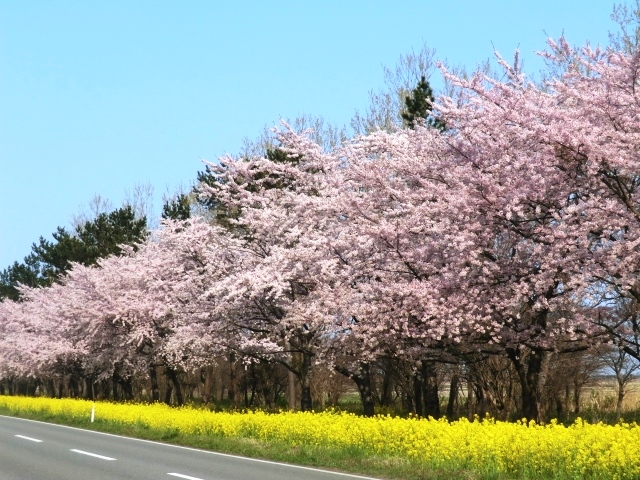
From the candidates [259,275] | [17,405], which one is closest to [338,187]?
[259,275]

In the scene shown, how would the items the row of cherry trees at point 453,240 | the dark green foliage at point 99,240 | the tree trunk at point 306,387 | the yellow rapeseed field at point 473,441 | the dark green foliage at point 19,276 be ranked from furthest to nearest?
the dark green foliage at point 19,276 < the dark green foliage at point 99,240 < the tree trunk at point 306,387 < the row of cherry trees at point 453,240 < the yellow rapeseed field at point 473,441

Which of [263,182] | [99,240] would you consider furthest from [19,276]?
[263,182]

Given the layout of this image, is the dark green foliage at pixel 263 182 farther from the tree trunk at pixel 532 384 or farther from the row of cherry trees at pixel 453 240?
the tree trunk at pixel 532 384

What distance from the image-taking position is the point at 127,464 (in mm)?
15227

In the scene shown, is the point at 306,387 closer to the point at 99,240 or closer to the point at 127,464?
the point at 127,464

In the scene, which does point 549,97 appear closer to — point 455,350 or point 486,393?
point 455,350

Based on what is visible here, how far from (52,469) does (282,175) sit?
681 inches

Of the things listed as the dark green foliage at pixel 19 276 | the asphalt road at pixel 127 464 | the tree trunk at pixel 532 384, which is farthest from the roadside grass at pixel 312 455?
the dark green foliage at pixel 19 276

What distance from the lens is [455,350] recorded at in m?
22.3

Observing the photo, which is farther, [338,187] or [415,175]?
[338,187]

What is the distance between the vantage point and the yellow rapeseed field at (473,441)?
484 inches

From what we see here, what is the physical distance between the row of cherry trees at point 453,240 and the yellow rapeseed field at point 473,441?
9.52ft

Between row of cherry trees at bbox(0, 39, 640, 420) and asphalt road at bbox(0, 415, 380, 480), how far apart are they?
5558 millimetres

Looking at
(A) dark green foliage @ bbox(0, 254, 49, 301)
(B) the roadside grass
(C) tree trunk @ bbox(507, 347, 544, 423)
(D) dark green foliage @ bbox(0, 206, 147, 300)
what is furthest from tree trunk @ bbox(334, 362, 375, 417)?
(A) dark green foliage @ bbox(0, 254, 49, 301)
